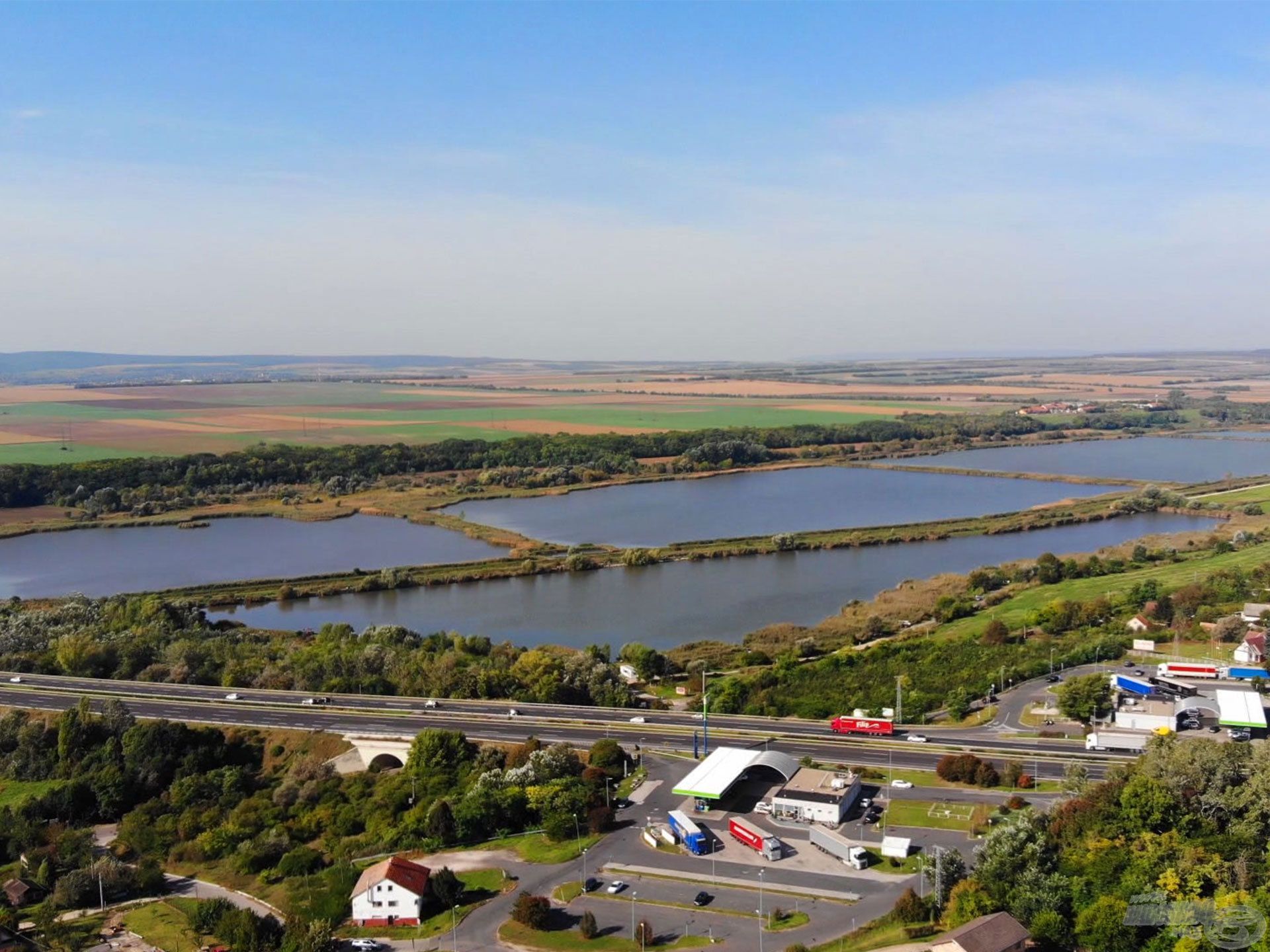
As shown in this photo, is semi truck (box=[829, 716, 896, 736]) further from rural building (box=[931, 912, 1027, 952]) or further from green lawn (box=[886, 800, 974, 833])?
rural building (box=[931, 912, 1027, 952])

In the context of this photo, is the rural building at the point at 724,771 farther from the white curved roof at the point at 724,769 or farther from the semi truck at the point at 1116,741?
the semi truck at the point at 1116,741

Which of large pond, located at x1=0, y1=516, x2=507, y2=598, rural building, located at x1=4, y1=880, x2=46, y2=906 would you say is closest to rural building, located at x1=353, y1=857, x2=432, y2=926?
rural building, located at x1=4, y1=880, x2=46, y2=906

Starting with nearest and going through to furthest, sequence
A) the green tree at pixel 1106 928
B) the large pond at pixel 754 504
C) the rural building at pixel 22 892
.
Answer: the green tree at pixel 1106 928, the rural building at pixel 22 892, the large pond at pixel 754 504

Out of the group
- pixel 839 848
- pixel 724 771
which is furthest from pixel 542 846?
pixel 839 848

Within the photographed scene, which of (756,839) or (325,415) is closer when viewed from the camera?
(756,839)

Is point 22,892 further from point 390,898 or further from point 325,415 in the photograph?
point 325,415

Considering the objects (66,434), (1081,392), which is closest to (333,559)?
(66,434)

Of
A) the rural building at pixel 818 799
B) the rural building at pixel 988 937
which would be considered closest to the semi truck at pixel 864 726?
the rural building at pixel 818 799
